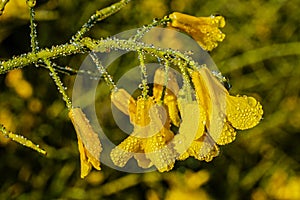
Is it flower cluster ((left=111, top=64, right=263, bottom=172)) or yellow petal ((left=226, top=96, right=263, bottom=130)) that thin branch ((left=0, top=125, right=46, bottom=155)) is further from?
yellow petal ((left=226, top=96, right=263, bottom=130))

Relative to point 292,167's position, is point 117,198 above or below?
above

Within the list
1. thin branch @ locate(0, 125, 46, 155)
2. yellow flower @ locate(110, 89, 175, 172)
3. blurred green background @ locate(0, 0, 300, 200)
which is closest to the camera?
thin branch @ locate(0, 125, 46, 155)

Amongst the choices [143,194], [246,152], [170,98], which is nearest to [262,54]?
[246,152]

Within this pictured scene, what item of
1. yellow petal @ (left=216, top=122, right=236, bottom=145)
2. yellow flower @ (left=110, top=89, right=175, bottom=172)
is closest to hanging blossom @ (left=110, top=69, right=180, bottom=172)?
yellow flower @ (left=110, top=89, right=175, bottom=172)

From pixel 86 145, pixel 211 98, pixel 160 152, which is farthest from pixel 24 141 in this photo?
pixel 211 98

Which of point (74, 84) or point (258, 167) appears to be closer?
point (74, 84)

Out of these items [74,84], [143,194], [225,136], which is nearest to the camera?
[225,136]

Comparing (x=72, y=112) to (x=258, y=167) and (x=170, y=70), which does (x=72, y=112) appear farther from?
(x=258, y=167)
